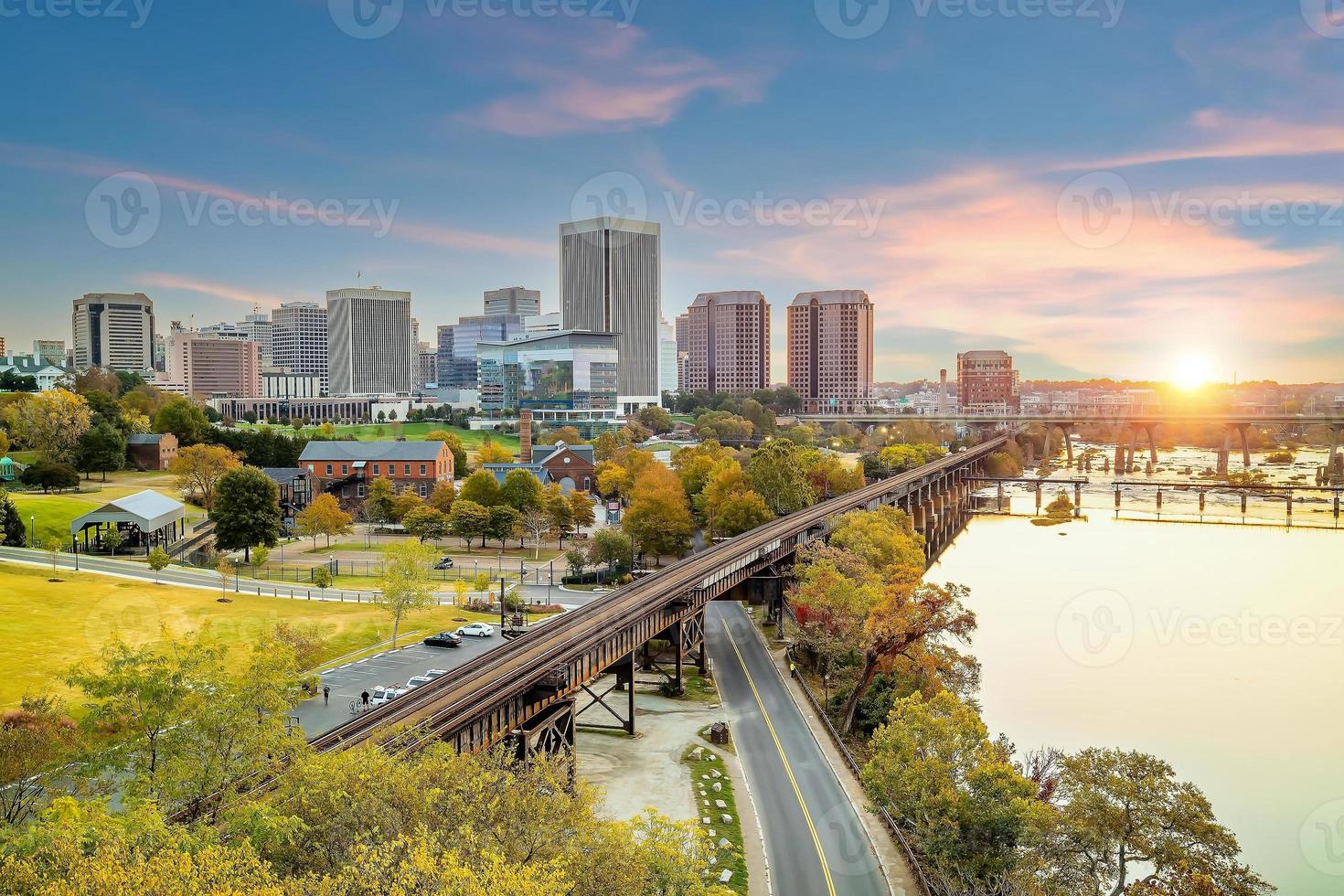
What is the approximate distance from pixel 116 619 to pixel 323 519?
1141 inches

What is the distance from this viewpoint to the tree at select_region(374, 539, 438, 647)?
137 ft

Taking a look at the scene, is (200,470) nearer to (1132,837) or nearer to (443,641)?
(443,641)

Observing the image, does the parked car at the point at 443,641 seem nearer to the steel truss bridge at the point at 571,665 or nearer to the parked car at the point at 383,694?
the steel truss bridge at the point at 571,665

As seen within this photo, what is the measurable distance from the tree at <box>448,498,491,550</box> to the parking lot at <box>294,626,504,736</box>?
2443cm

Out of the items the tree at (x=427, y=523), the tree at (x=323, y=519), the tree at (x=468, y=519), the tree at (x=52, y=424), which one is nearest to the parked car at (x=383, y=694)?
the tree at (x=468, y=519)

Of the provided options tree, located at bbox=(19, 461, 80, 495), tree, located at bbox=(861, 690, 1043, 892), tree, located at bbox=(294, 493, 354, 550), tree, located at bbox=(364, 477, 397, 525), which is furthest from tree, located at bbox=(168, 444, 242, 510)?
tree, located at bbox=(861, 690, 1043, 892)

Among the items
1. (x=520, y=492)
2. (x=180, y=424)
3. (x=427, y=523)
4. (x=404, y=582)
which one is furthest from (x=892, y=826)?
(x=180, y=424)

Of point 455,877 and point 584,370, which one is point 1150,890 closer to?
point 455,877

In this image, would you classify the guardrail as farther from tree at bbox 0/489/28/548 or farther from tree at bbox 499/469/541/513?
tree at bbox 0/489/28/548

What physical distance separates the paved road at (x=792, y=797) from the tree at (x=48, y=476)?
57696 mm

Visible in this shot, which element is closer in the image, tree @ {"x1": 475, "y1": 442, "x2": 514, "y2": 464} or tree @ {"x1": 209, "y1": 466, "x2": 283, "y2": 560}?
tree @ {"x1": 209, "y1": 466, "x2": 283, "y2": 560}

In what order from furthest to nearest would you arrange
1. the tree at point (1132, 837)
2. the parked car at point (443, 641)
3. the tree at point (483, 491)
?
the tree at point (483, 491) → the parked car at point (443, 641) → the tree at point (1132, 837)

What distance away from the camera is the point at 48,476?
228 feet

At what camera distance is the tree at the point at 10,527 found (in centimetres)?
5403
